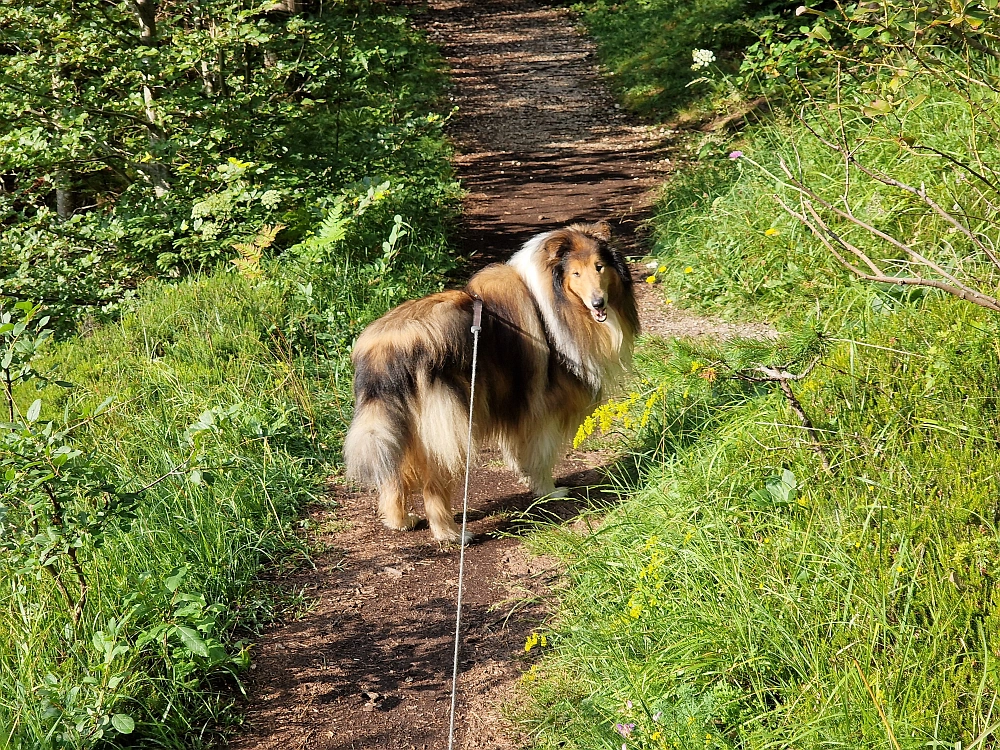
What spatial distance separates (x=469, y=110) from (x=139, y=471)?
9291 millimetres

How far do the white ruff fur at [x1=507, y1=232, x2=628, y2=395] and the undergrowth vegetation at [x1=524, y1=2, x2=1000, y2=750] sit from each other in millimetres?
351

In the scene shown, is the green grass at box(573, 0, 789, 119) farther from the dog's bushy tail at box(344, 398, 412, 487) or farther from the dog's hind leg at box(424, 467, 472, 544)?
the dog's bushy tail at box(344, 398, 412, 487)

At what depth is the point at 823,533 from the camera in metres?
3.31

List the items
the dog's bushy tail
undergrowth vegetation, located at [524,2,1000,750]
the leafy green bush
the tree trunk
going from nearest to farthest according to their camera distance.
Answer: undergrowth vegetation, located at [524,2,1000,750] → the dog's bushy tail → the leafy green bush → the tree trunk

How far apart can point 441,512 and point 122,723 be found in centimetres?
193

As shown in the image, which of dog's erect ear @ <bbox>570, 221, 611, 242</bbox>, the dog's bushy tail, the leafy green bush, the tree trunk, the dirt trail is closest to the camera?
the dirt trail

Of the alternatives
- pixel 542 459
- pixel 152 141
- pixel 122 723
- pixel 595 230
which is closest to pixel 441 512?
pixel 542 459

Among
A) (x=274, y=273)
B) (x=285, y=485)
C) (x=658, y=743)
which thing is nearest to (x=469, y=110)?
(x=274, y=273)

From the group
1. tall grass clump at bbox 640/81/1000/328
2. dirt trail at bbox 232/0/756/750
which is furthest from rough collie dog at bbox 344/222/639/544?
tall grass clump at bbox 640/81/1000/328

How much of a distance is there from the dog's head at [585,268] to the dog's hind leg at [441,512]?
114cm

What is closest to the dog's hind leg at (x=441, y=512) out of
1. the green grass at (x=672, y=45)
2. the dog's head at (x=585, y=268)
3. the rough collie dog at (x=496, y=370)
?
the rough collie dog at (x=496, y=370)

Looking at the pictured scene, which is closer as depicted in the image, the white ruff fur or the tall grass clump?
the white ruff fur

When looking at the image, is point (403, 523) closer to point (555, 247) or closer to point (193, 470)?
point (193, 470)

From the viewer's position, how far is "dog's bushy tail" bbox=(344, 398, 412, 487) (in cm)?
405
